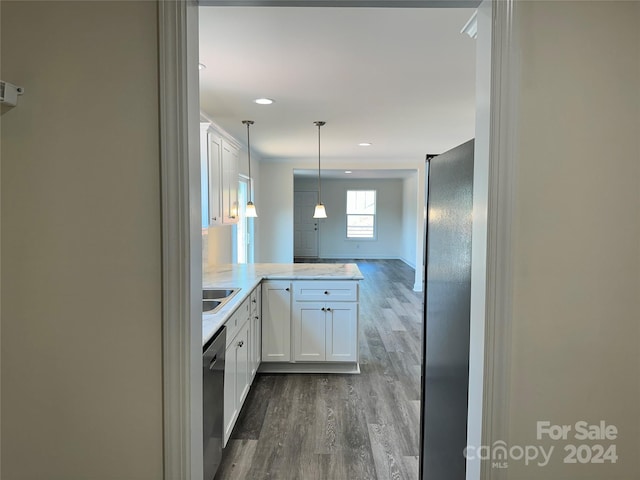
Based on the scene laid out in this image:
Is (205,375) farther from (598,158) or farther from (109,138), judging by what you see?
(598,158)

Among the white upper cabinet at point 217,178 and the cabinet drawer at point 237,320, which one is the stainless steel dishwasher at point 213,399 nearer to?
the cabinet drawer at point 237,320

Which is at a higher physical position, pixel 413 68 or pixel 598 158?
pixel 413 68

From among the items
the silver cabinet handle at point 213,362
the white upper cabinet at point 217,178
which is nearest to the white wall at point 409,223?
the white upper cabinet at point 217,178

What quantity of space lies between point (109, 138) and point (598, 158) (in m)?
1.26

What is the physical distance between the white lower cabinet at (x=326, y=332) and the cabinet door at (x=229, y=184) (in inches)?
44.3

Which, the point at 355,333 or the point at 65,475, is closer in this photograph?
the point at 65,475

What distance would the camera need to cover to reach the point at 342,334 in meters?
3.57

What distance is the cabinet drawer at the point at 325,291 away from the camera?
3.52 metres

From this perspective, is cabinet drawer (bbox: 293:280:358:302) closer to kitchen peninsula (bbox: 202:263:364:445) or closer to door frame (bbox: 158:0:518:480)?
kitchen peninsula (bbox: 202:263:364:445)

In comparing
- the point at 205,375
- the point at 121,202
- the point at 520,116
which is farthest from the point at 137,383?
the point at 520,116

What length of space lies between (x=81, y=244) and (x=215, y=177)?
2390mm

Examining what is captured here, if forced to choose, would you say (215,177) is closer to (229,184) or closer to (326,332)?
(229,184)

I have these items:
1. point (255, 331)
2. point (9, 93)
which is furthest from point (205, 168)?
point (9, 93)

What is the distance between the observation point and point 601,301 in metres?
1.03
